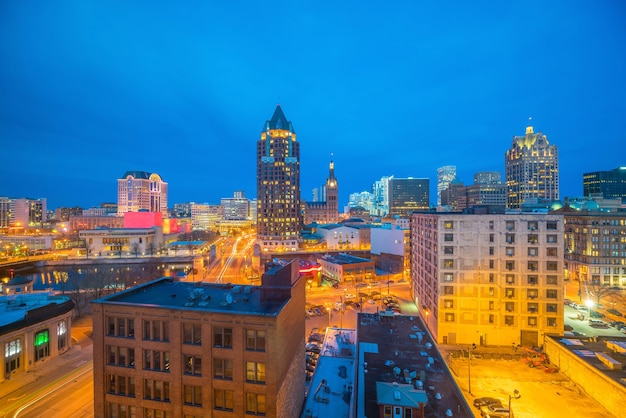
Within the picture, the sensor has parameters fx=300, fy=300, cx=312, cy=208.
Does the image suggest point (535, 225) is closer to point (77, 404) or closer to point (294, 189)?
point (77, 404)

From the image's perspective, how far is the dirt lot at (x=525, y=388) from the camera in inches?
1403

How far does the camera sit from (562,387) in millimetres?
40500

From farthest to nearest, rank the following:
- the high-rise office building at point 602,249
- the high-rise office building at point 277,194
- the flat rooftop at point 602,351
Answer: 1. the high-rise office building at point 277,194
2. the high-rise office building at point 602,249
3. the flat rooftop at point 602,351

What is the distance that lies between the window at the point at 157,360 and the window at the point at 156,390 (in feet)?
3.87

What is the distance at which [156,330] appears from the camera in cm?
2734

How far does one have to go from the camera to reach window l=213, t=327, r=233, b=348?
85.6ft

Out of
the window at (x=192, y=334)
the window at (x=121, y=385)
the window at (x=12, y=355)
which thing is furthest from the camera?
the window at (x=12, y=355)

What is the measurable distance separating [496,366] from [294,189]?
134050 millimetres

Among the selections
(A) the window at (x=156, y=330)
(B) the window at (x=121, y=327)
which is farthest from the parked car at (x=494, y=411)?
(B) the window at (x=121, y=327)

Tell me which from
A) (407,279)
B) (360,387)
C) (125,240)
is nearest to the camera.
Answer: (360,387)

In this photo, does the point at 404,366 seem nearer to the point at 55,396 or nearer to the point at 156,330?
the point at 156,330

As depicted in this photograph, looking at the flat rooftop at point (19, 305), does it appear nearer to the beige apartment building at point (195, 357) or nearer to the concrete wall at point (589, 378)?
the beige apartment building at point (195, 357)

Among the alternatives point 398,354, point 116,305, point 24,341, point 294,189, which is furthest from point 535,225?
point 294,189

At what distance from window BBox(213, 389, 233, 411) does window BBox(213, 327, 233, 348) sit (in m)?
3.97
